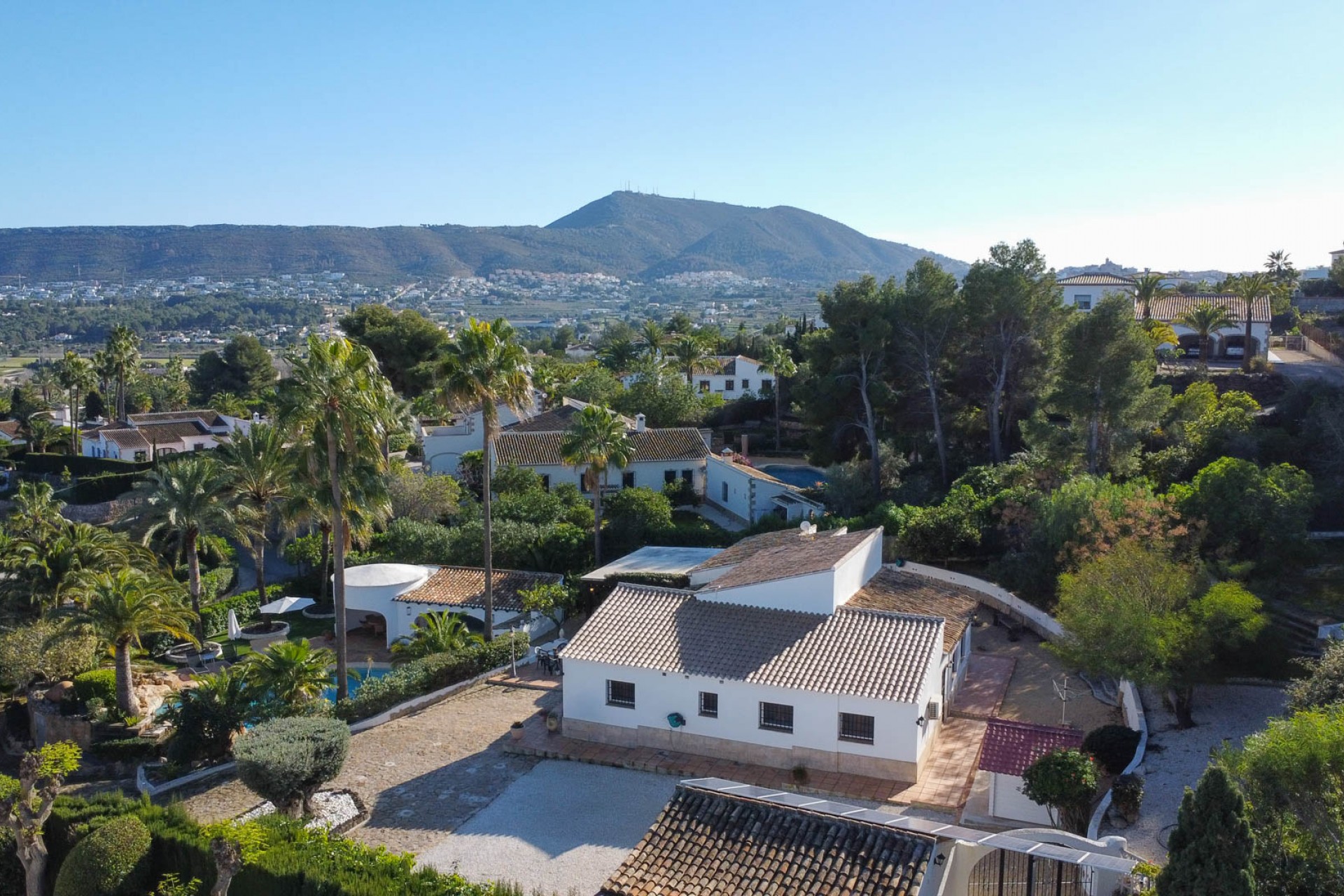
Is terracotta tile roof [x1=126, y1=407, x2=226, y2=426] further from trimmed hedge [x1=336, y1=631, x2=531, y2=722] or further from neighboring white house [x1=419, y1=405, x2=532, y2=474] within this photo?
trimmed hedge [x1=336, y1=631, x2=531, y2=722]

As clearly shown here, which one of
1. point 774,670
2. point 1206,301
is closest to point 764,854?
point 774,670

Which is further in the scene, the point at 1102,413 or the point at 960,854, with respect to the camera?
the point at 1102,413

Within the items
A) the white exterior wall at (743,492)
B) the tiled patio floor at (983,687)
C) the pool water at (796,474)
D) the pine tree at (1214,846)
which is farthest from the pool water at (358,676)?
the pool water at (796,474)

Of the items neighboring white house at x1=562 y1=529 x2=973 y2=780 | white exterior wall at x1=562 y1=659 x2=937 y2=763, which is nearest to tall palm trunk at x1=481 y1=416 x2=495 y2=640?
neighboring white house at x1=562 y1=529 x2=973 y2=780

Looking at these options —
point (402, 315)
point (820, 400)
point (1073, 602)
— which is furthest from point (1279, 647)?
point (402, 315)

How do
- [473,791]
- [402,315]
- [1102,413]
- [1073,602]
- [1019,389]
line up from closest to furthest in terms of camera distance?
1. [473,791]
2. [1073,602]
3. [1102,413]
4. [1019,389]
5. [402,315]

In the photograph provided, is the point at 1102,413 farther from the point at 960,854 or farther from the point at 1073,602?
the point at 960,854

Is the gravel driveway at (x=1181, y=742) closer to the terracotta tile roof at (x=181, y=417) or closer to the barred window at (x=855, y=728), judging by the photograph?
the barred window at (x=855, y=728)
